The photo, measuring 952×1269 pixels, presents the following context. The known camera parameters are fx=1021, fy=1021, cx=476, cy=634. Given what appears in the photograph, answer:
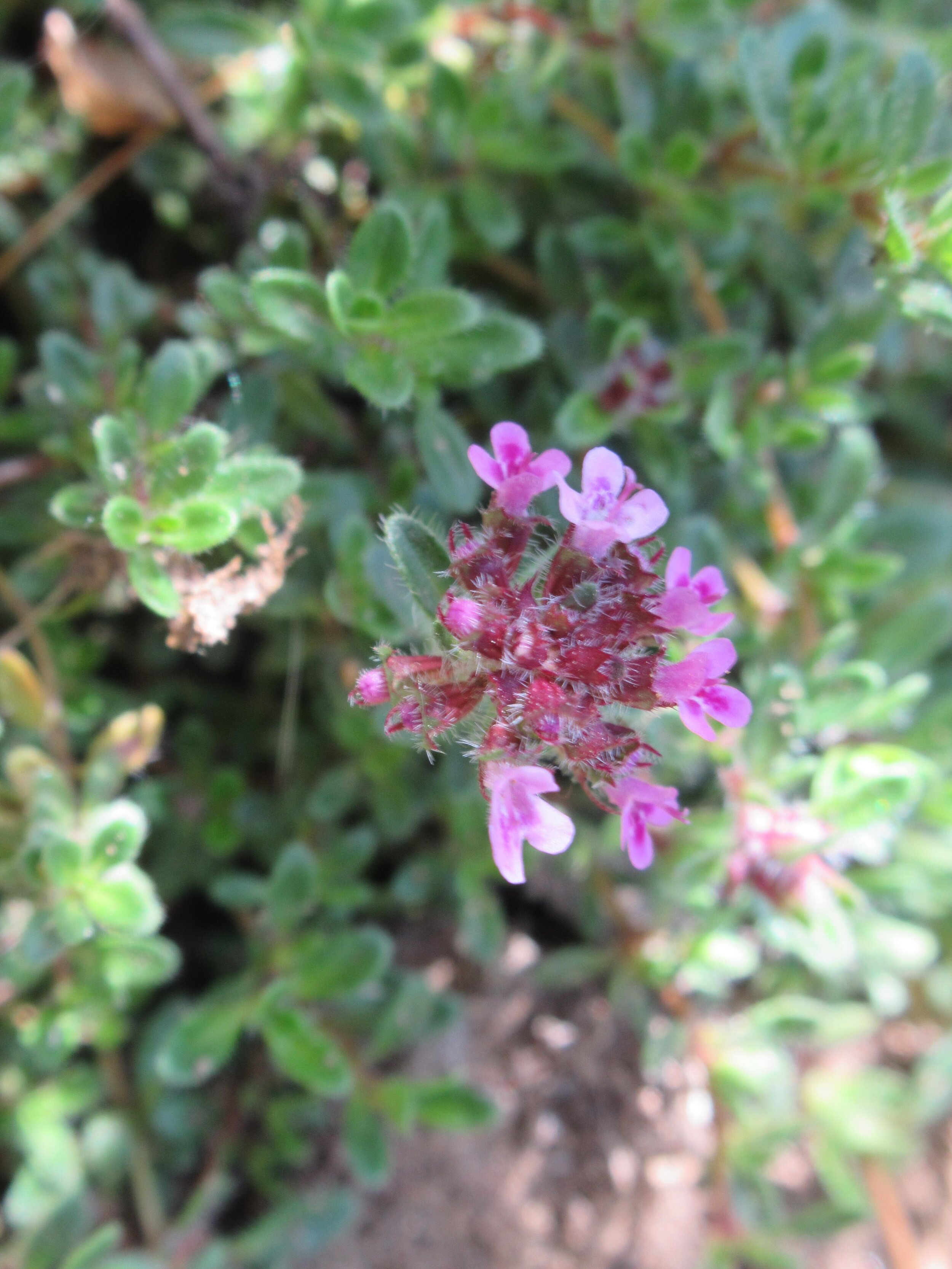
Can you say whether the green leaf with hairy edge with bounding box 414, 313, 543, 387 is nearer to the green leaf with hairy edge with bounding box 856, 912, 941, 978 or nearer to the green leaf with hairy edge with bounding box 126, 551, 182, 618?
the green leaf with hairy edge with bounding box 126, 551, 182, 618

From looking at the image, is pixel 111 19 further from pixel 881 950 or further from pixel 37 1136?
pixel 881 950

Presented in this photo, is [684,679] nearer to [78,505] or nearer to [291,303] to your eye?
[291,303]

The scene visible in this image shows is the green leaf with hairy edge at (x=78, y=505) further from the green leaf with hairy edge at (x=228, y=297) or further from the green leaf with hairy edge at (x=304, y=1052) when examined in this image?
the green leaf with hairy edge at (x=304, y=1052)

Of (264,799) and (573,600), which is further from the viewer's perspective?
(264,799)

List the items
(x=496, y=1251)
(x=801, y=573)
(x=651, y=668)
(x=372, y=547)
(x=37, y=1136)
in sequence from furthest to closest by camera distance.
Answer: (x=496, y=1251) → (x=801, y=573) → (x=37, y=1136) → (x=372, y=547) → (x=651, y=668)

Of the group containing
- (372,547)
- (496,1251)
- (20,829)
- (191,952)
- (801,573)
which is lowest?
(496,1251)

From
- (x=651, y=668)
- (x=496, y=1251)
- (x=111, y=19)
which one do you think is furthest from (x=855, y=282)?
(x=496, y=1251)

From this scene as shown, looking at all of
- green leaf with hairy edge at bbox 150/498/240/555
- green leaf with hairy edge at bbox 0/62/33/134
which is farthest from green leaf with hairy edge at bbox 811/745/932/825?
green leaf with hairy edge at bbox 0/62/33/134
